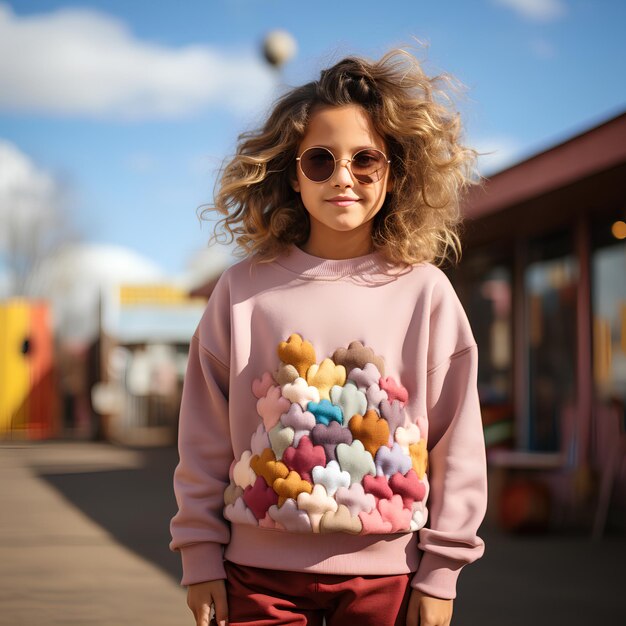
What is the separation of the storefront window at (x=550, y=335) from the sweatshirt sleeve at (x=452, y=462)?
21.7 ft

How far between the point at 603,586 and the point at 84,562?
3.09 meters

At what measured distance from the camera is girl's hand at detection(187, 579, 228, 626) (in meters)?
2.01

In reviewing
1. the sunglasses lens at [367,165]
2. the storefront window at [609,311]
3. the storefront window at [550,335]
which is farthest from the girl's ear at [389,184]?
the storefront window at [550,335]

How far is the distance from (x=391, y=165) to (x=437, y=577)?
2.91 feet

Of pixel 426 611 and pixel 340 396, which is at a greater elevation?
pixel 340 396

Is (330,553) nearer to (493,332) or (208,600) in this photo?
(208,600)

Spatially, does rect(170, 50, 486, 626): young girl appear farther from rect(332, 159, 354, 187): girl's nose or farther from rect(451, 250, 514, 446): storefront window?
rect(451, 250, 514, 446): storefront window

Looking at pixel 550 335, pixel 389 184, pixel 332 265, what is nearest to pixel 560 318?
pixel 550 335

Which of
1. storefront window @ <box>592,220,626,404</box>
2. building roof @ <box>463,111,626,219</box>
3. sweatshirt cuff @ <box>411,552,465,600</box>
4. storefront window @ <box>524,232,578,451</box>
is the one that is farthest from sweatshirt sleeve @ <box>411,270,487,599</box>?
storefront window @ <box>524,232,578,451</box>

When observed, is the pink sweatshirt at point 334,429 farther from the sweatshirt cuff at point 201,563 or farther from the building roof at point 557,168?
the building roof at point 557,168

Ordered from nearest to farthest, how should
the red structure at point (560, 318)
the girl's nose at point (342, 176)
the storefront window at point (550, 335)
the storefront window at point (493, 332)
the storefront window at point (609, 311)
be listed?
the girl's nose at point (342, 176) → the red structure at point (560, 318) → the storefront window at point (609, 311) → the storefront window at point (550, 335) → the storefront window at point (493, 332)

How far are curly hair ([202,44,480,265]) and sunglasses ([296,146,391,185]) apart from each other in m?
0.09

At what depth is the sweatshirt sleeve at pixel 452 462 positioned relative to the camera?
1982mm

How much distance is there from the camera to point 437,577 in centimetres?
197
